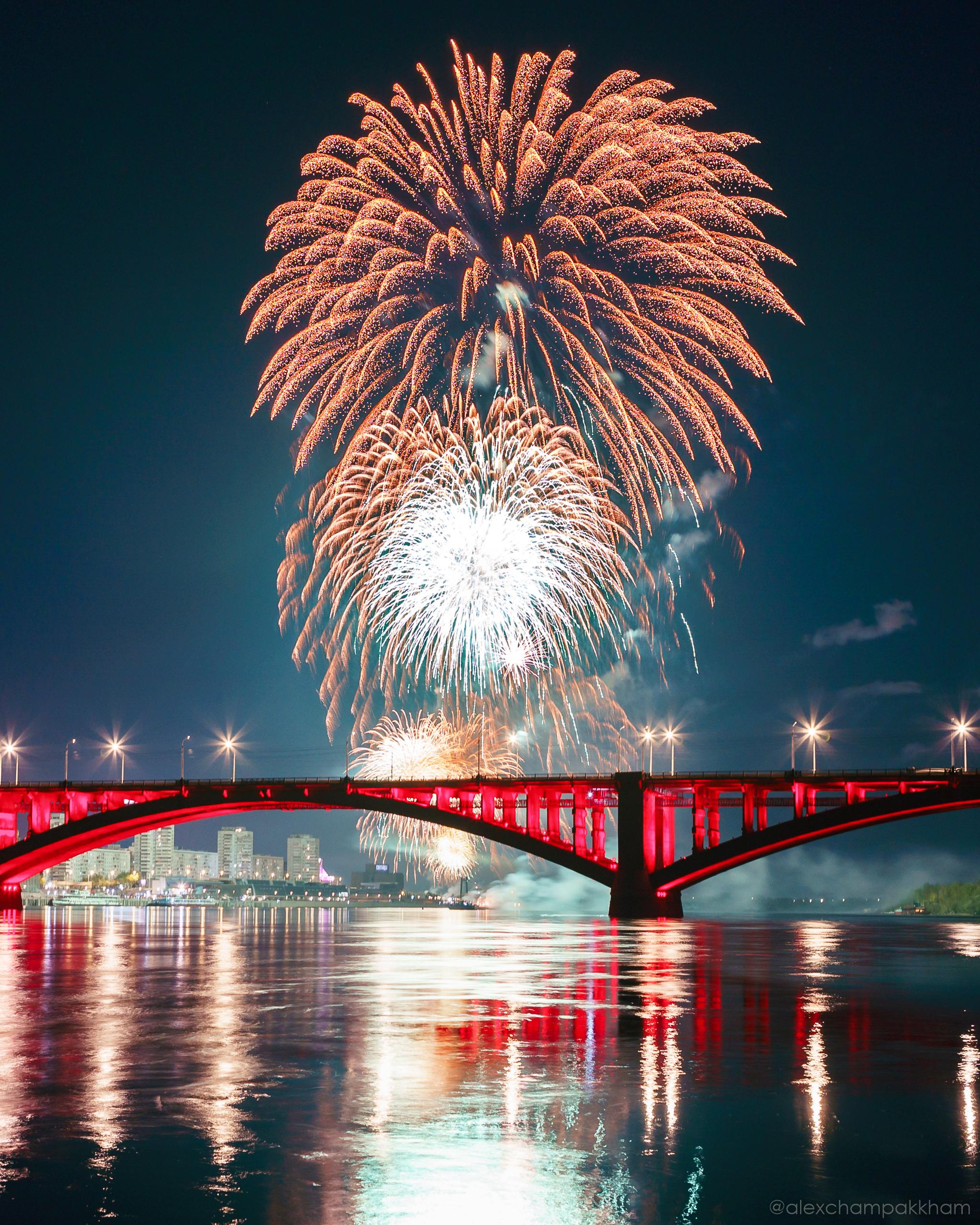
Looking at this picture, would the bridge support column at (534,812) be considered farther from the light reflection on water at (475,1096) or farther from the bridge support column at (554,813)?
the light reflection on water at (475,1096)

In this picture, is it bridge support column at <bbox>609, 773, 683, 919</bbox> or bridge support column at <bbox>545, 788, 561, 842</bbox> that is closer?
bridge support column at <bbox>609, 773, 683, 919</bbox>

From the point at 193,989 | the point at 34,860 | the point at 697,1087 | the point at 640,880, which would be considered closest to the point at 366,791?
the point at 640,880

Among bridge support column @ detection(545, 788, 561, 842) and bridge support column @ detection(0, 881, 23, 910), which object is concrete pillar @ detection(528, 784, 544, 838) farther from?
bridge support column @ detection(0, 881, 23, 910)

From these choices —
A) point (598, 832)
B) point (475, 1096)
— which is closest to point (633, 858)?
point (598, 832)

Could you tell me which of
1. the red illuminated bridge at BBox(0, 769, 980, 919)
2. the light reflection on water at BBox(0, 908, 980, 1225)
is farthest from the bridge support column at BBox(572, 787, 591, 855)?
the light reflection on water at BBox(0, 908, 980, 1225)

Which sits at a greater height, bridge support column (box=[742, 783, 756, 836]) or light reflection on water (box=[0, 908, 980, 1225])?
bridge support column (box=[742, 783, 756, 836])

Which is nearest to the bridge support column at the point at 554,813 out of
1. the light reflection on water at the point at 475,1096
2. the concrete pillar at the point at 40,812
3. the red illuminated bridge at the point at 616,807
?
the red illuminated bridge at the point at 616,807
